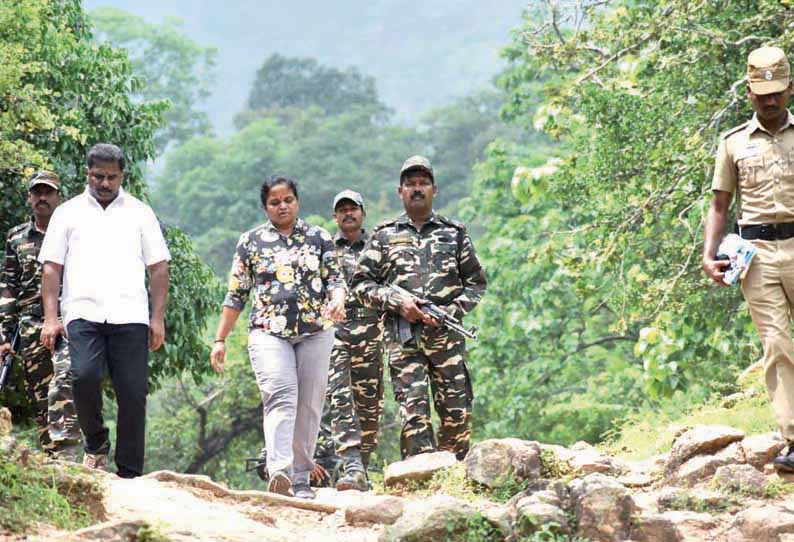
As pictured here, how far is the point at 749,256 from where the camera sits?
7660mm

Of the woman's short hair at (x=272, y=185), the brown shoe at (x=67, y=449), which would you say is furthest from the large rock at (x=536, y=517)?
the brown shoe at (x=67, y=449)

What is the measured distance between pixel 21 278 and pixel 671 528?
17.8ft

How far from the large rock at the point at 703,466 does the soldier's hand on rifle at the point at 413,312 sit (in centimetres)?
171

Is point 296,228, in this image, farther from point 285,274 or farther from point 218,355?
point 218,355

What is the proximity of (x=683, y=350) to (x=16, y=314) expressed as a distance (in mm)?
7662

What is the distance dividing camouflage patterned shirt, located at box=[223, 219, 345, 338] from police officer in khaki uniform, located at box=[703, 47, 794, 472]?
2330 millimetres

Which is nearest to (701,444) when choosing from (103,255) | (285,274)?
(285,274)

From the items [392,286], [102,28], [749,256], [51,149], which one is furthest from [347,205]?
[102,28]

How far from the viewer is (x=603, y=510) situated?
6.37 meters

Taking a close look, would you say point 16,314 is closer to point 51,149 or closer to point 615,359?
point 51,149

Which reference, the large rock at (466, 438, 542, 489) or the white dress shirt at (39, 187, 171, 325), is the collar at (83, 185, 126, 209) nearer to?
the white dress shirt at (39, 187, 171, 325)

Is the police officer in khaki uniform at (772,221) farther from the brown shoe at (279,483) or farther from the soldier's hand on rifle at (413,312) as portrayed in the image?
the brown shoe at (279,483)

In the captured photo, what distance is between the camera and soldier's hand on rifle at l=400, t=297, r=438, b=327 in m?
8.67

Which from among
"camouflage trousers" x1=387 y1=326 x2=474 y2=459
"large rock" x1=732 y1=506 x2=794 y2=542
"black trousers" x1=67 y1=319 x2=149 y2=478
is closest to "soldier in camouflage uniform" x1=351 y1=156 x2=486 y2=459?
"camouflage trousers" x1=387 y1=326 x2=474 y2=459
